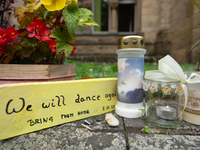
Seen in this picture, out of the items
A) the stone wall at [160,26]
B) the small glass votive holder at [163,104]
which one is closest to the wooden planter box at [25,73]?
the small glass votive holder at [163,104]

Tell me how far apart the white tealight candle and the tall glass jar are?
129 millimetres

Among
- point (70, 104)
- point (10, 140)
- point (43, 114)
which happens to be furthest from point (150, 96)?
point (10, 140)

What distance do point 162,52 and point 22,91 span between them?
17.3ft

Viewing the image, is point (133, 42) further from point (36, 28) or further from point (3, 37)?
point (3, 37)

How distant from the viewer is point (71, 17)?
0.71 meters

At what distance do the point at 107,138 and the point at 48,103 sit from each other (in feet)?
1.16

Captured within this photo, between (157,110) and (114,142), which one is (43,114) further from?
(157,110)

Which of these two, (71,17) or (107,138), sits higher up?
(71,17)

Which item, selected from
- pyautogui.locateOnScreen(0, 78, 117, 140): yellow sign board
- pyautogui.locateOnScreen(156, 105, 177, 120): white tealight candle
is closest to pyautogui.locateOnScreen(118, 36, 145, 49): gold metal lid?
pyautogui.locateOnScreen(0, 78, 117, 140): yellow sign board

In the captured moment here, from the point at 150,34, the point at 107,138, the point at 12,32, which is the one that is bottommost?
the point at 107,138

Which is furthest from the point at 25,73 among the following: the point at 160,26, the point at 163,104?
the point at 160,26

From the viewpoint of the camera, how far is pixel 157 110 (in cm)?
83

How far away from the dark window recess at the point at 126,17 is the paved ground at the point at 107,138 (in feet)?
21.2

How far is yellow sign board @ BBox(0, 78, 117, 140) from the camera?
0.58 m
